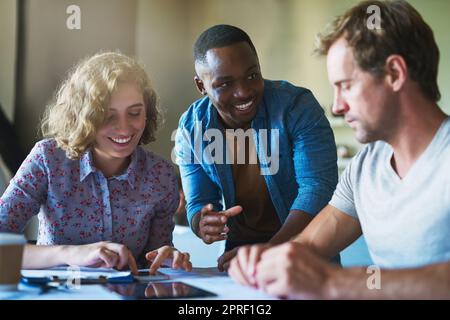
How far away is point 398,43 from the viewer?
98 centimetres

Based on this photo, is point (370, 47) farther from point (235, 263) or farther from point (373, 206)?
point (235, 263)

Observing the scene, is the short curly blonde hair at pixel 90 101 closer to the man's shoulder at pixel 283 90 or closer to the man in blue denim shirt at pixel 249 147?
the man in blue denim shirt at pixel 249 147

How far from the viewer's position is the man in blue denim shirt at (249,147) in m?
1.43

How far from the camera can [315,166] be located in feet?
4.76

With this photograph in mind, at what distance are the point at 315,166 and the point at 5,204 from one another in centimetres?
70

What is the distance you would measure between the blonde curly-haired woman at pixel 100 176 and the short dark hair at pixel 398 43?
0.55 meters

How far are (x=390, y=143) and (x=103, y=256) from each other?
0.54 meters

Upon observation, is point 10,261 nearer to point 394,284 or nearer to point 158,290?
point 158,290

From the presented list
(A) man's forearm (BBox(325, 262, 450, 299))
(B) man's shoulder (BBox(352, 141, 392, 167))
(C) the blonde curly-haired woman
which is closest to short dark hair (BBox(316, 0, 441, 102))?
(B) man's shoulder (BBox(352, 141, 392, 167))

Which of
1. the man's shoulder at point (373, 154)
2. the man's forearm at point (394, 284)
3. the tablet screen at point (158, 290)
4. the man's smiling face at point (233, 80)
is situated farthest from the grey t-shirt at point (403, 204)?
the man's smiling face at point (233, 80)

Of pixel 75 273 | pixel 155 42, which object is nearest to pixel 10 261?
pixel 75 273

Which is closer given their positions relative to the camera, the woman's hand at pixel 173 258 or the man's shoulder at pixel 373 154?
the man's shoulder at pixel 373 154

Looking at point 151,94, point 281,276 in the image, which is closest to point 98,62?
point 151,94

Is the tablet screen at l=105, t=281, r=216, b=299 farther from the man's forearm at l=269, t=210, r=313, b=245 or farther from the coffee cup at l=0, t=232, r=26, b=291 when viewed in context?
the man's forearm at l=269, t=210, r=313, b=245
